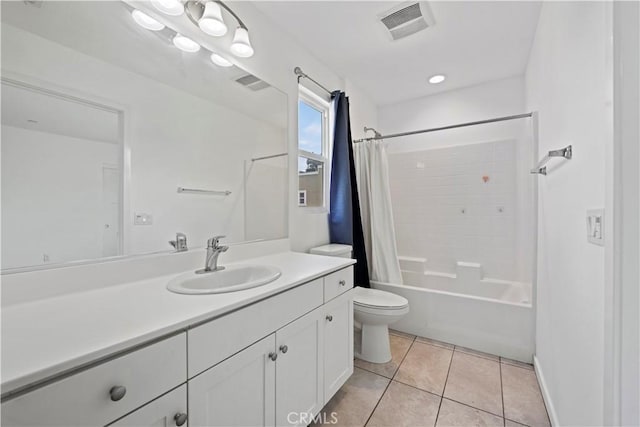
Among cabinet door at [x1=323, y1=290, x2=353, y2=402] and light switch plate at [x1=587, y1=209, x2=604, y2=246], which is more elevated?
light switch plate at [x1=587, y1=209, x2=604, y2=246]

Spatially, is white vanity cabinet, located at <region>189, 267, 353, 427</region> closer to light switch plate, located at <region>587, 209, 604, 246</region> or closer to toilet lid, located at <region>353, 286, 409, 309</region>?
toilet lid, located at <region>353, 286, 409, 309</region>

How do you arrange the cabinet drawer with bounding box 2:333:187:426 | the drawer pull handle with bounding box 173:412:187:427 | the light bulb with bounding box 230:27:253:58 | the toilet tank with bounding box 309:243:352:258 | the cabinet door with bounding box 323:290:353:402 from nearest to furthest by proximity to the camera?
the cabinet drawer with bounding box 2:333:187:426 < the drawer pull handle with bounding box 173:412:187:427 < the cabinet door with bounding box 323:290:353:402 < the light bulb with bounding box 230:27:253:58 < the toilet tank with bounding box 309:243:352:258

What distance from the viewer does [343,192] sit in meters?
2.33

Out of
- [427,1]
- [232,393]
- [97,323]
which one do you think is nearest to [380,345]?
[232,393]

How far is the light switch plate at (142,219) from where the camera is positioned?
1.10m

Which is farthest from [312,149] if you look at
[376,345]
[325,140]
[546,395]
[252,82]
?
[546,395]

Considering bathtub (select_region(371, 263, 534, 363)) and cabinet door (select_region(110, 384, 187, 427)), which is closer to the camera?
cabinet door (select_region(110, 384, 187, 427))

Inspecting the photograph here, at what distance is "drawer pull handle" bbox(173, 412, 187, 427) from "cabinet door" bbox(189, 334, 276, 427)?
0.02 m

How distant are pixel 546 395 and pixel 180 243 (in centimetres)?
215

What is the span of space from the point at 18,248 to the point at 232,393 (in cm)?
83

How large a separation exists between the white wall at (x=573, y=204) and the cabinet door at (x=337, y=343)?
0.98m

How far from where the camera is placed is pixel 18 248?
2.71 ft

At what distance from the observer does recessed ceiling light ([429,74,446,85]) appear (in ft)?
8.21

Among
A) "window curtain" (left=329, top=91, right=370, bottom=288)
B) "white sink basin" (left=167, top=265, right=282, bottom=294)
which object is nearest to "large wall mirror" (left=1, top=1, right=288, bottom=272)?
"white sink basin" (left=167, top=265, right=282, bottom=294)
